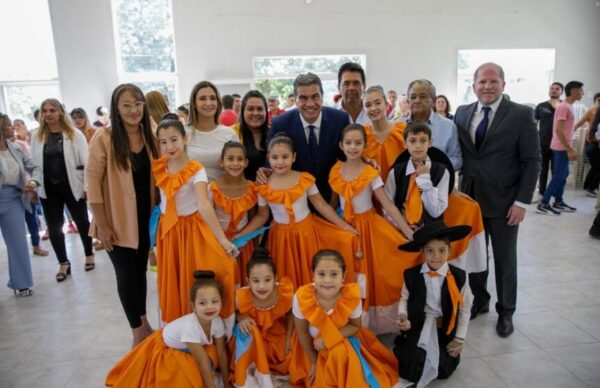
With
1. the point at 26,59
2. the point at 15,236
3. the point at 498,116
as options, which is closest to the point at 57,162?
the point at 15,236

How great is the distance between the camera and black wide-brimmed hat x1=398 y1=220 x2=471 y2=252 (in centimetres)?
231

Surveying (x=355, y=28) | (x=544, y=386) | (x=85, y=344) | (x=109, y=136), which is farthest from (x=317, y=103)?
(x=355, y=28)

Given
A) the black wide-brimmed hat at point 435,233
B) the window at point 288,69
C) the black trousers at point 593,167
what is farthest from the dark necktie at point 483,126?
the window at point 288,69

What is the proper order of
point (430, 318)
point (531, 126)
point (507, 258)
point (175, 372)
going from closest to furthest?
point (175, 372)
point (430, 318)
point (531, 126)
point (507, 258)

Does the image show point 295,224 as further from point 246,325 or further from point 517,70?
point 517,70

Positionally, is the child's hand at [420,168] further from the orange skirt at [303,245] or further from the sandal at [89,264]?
the sandal at [89,264]

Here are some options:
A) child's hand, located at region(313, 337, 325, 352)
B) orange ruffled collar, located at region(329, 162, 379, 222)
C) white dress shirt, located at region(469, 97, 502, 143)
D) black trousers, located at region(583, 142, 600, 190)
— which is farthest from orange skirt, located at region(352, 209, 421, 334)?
black trousers, located at region(583, 142, 600, 190)

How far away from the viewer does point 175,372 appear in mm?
2256

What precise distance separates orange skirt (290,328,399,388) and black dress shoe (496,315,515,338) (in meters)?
0.93

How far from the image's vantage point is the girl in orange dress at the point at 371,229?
261cm

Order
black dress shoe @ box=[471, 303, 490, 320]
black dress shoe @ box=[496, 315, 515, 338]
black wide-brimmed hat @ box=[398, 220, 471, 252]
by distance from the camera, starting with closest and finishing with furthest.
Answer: black wide-brimmed hat @ box=[398, 220, 471, 252], black dress shoe @ box=[496, 315, 515, 338], black dress shoe @ box=[471, 303, 490, 320]

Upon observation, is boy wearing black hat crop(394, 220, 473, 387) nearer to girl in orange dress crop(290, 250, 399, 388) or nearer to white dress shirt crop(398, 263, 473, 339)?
white dress shirt crop(398, 263, 473, 339)

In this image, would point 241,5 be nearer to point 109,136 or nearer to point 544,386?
point 109,136

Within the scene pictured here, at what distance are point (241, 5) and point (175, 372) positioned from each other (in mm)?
10320
